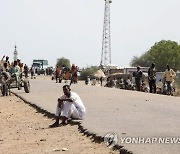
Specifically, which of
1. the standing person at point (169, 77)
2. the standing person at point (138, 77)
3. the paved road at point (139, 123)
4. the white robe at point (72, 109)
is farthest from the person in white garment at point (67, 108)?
the standing person at point (138, 77)

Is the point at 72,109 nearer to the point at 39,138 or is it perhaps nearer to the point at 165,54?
the point at 39,138

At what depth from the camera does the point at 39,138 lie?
38.5 ft

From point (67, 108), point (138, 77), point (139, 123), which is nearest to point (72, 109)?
point (67, 108)

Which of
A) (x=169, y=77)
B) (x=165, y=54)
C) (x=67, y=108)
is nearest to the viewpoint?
(x=67, y=108)

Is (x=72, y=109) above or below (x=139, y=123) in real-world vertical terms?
above

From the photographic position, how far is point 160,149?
859cm

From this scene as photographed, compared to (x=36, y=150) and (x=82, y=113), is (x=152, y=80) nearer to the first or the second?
(x=82, y=113)

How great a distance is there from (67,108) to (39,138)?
1.59 m

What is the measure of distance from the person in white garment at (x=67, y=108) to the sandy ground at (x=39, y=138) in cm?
39

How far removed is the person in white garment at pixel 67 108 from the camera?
13.0 metres

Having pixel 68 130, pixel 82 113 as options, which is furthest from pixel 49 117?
pixel 68 130

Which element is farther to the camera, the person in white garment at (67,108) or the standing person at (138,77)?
the standing person at (138,77)

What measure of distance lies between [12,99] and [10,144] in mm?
12741

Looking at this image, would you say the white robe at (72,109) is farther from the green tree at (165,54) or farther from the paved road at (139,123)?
the green tree at (165,54)
